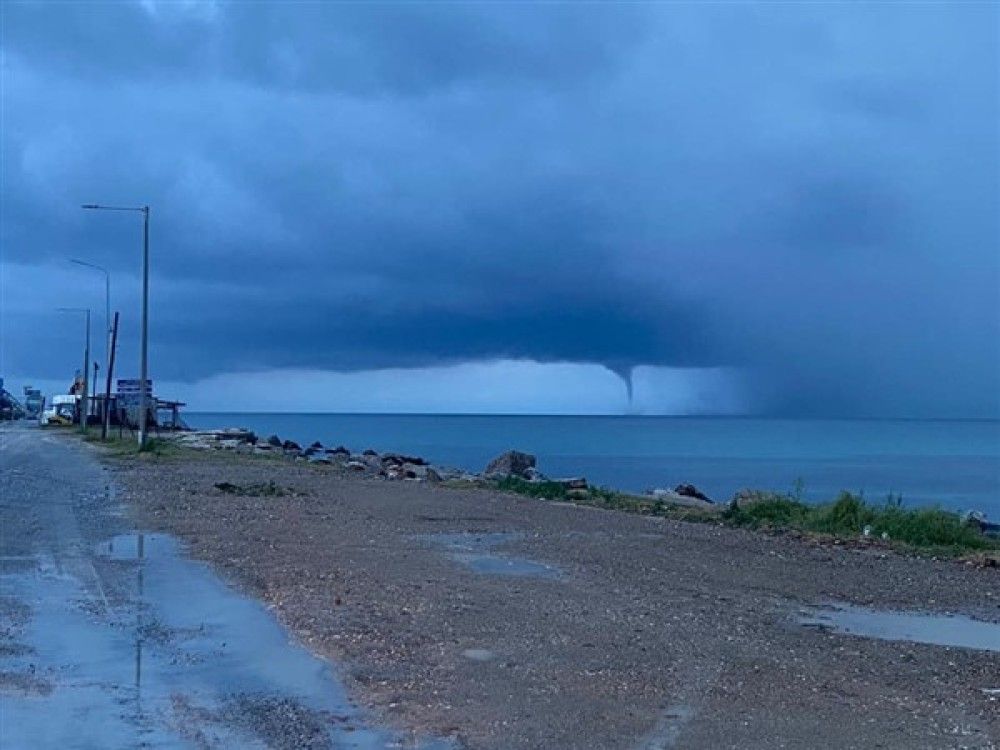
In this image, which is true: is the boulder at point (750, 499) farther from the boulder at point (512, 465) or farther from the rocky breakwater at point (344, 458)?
the boulder at point (512, 465)

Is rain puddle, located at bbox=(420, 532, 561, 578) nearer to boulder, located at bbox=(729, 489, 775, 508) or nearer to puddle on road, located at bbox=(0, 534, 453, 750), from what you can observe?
puddle on road, located at bbox=(0, 534, 453, 750)

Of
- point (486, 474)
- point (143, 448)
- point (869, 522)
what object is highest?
point (143, 448)

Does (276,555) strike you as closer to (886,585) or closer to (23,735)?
(886,585)

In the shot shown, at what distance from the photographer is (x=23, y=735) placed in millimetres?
9000

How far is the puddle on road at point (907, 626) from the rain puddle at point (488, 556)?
A: 156 inches

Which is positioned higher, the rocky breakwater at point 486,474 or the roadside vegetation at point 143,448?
the roadside vegetation at point 143,448

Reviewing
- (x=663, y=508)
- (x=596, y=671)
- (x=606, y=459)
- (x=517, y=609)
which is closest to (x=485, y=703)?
(x=596, y=671)

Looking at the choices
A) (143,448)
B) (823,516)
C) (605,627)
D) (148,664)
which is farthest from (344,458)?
(148,664)

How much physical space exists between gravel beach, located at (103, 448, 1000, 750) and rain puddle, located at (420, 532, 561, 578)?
72 millimetres

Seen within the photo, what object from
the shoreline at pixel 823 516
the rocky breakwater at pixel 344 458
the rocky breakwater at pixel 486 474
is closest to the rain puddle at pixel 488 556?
the shoreline at pixel 823 516

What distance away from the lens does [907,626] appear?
1523cm

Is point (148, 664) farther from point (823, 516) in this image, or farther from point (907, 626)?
point (823, 516)

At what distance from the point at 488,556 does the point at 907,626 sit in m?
7.12

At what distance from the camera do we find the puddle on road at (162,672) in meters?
9.18
